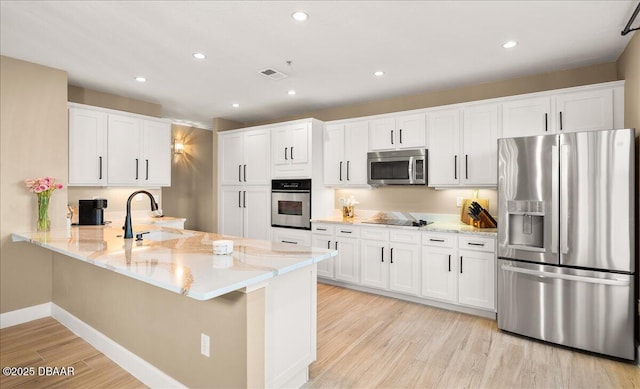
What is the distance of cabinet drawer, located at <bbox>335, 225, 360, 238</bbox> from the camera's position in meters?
4.32

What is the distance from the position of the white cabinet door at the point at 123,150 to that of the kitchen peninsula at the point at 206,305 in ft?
5.24

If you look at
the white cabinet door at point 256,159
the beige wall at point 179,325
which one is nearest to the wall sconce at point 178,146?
the white cabinet door at point 256,159

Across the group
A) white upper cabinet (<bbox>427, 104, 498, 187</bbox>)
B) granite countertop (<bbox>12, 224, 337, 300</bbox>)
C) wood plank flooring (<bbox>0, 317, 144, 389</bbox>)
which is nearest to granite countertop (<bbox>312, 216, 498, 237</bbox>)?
white upper cabinet (<bbox>427, 104, 498, 187</bbox>)

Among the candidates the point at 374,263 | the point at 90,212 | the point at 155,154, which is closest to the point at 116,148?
the point at 155,154

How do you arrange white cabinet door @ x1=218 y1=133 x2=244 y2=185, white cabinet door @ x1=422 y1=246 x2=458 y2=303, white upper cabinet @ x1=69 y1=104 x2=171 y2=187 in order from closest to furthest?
white cabinet door @ x1=422 y1=246 x2=458 y2=303
white upper cabinet @ x1=69 y1=104 x2=171 y2=187
white cabinet door @ x1=218 y1=133 x2=244 y2=185

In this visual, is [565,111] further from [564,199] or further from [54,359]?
[54,359]

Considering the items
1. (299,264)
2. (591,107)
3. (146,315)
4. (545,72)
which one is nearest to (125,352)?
(146,315)

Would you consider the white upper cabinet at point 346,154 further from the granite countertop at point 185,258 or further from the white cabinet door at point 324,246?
the granite countertop at point 185,258

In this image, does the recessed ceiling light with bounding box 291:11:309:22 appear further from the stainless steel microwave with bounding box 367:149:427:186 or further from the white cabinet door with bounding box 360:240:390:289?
the white cabinet door with bounding box 360:240:390:289

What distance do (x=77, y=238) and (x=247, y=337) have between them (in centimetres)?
202

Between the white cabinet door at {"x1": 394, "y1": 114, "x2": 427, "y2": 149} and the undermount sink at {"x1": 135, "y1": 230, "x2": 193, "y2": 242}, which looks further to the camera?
the white cabinet door at {"x1": 394, "y1": 114, "x2": 427, "y2": 149}

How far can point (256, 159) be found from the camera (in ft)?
17.4

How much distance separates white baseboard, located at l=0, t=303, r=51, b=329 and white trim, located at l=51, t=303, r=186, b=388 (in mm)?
389

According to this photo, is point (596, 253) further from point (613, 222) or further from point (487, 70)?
point (487, 70)
